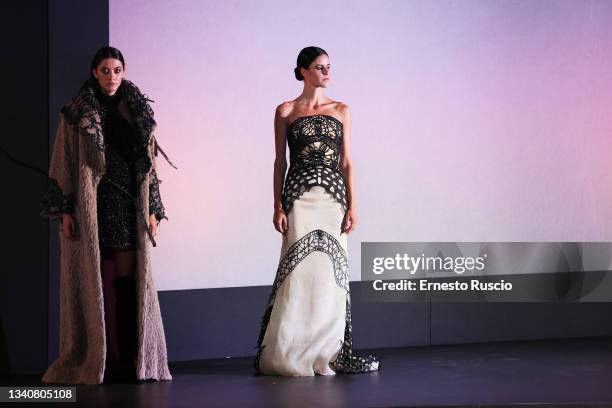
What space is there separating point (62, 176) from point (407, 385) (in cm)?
188

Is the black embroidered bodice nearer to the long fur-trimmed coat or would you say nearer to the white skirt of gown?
the white skirt of gown

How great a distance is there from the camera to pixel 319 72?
18.4ft

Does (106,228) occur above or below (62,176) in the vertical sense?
below

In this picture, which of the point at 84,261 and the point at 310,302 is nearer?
the point at 84,261

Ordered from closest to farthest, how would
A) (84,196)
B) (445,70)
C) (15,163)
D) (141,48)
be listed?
(84,196)
(15,163)
(141,48)
(445,70)

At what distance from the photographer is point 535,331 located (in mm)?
7141

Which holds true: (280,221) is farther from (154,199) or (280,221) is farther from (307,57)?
(307,57)

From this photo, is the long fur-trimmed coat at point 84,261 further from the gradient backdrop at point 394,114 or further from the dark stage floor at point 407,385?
the gradient backdrop at point 394,114

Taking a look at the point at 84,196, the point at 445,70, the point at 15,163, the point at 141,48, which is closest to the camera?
the point at 84,196

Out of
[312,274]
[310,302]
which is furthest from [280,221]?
[310,302]

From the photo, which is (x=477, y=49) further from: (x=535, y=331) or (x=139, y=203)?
(x=139, y=203)

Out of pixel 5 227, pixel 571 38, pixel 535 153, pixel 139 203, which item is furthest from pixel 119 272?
pixel 571 38

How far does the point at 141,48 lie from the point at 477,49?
2.21 meters

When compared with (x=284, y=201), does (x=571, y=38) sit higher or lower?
higher
